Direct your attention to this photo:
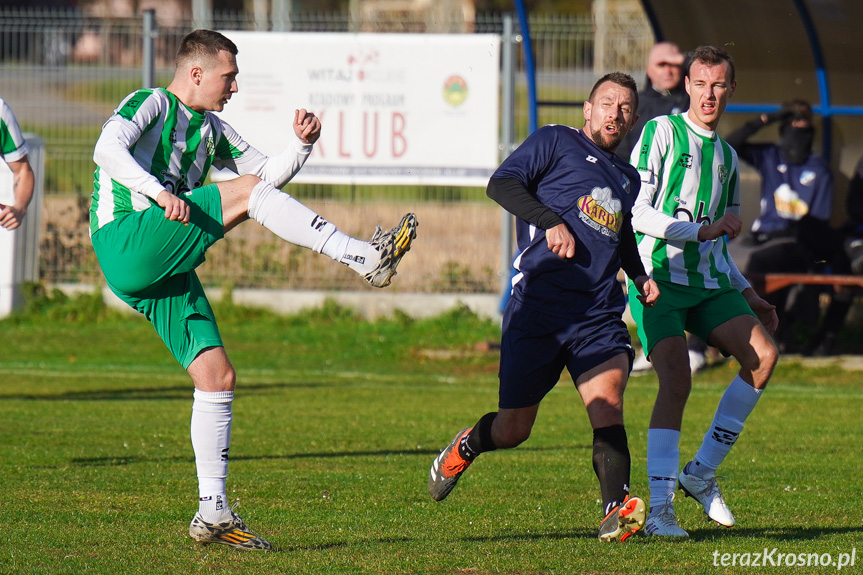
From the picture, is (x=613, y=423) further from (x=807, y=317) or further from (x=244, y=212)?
(x=807, y=317)

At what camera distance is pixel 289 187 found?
55.8 ft

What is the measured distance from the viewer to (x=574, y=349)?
5715mm

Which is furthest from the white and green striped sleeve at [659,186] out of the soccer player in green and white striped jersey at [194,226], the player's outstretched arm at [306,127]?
the player's outstretched arm at [306,127]

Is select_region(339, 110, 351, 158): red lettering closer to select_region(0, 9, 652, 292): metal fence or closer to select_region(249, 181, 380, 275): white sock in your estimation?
select_region(0, 9, 652, 292): metal fence

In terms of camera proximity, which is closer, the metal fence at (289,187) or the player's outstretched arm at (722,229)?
the player's outstretched arm at (722,229)

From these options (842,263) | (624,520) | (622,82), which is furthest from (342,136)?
(624,520)

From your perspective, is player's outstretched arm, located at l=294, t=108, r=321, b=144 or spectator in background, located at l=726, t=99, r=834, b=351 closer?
player's outstretched arm, located at l=294, t=108, r=321, b=144

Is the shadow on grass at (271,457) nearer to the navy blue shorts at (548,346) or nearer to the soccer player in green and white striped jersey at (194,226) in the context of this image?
the soccer player in green and white striped jersey at (194,226)

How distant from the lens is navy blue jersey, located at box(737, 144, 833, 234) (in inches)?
529

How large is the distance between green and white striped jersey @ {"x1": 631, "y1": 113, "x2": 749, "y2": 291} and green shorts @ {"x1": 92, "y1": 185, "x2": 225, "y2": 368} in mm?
2107

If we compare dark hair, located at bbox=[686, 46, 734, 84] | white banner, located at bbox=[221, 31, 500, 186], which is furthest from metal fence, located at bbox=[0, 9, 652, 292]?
dark hair, located at bbox=[686, 46, 734, 84]

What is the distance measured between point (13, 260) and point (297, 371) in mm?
4624

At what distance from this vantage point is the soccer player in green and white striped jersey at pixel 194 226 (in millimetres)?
5320

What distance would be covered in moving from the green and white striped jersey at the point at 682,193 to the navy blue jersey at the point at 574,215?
1.28 ft
